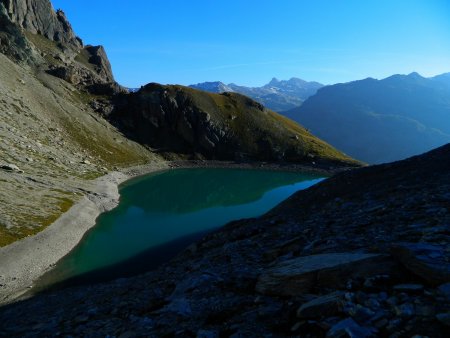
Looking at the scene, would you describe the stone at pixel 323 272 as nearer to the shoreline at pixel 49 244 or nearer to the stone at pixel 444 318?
the stone at pixel 444 318

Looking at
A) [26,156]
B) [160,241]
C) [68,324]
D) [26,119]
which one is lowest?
[160,241]

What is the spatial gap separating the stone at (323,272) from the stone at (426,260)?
623 mm

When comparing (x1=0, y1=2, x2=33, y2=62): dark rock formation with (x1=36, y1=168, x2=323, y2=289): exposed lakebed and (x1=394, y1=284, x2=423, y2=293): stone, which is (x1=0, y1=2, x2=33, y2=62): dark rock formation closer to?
(x1=36, y1=168, x2=323, y2=289): exposed lakebed

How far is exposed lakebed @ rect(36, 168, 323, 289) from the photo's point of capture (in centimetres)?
5441

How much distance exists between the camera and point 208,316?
16594mm

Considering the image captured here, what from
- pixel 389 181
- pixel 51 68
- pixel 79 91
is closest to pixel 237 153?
pixel 79 91

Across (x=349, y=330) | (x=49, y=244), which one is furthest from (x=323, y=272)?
(x=49, y=244)

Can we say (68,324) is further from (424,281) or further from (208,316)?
(424,281)

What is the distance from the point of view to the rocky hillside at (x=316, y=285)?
11.6m

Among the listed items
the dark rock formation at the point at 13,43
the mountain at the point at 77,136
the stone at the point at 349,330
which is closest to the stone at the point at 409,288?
the stone at the point at 349,330

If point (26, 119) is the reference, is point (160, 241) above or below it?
below

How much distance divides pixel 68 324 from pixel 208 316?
10431 millimetres

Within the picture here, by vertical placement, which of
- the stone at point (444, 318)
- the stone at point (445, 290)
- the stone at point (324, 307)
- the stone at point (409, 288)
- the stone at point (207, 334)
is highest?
the stone at point (445, 290)

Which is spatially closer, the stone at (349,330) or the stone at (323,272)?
the stone at (349,330)
